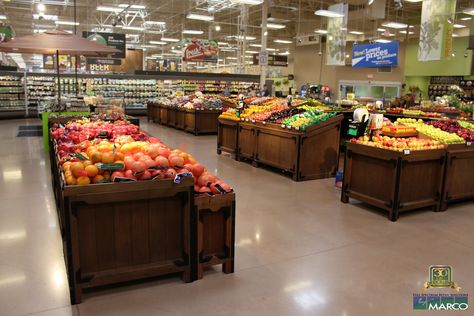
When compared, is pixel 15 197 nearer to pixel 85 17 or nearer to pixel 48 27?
pixel 85 17

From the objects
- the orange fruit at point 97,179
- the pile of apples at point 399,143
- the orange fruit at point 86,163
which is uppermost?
the orange fruit at point 86,163

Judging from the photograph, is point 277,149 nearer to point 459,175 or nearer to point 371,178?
point 371,178

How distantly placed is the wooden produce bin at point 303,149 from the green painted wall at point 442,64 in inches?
651

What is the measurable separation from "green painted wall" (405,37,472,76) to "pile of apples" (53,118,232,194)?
20.9 m

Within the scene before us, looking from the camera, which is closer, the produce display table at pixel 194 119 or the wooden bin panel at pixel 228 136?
the wooden bin panel at pixel 228 136

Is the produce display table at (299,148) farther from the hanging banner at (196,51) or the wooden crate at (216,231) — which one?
the hanging banner at (196,51)

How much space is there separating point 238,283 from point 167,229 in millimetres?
752

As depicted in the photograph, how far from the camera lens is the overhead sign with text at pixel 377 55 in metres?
15.4

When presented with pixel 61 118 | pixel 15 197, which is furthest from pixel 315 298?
pixel 61 118

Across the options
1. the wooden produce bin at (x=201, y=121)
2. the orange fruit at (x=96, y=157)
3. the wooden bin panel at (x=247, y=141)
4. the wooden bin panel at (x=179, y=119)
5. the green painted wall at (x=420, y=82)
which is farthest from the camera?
the green painted wall at (x=420, y=82)

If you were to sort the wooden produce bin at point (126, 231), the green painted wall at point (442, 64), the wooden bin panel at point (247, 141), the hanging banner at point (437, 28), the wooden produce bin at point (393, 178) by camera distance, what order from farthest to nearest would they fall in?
the green painted wall at point (442, 64)
the hanging banner at point (437, 28)
the wooden bin panel at point (247, 141)
the wooden produce bin at point (393, 178)
the wooden produce bin at point (126, 231)

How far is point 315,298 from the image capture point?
3.24 metres

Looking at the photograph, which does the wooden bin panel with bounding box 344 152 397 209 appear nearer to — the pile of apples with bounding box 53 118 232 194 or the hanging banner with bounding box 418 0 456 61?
the pile of apples with bounding box 53 118 232 194

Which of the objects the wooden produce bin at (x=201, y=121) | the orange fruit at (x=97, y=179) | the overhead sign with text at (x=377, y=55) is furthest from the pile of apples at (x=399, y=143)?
the overhead sign with text at (x=377, y=55)
